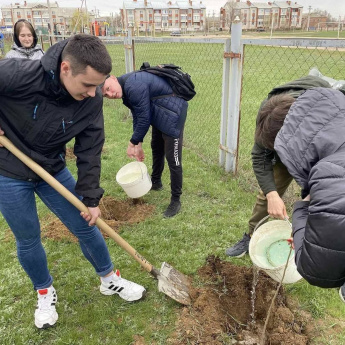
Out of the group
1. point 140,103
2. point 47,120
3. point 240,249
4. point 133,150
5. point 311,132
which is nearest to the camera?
point 311,132

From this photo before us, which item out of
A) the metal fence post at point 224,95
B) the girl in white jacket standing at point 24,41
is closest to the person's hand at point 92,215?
the metal fence post at point 224,95

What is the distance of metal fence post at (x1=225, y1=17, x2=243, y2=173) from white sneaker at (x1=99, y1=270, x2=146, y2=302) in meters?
2.43

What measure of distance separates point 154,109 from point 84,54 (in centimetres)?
178

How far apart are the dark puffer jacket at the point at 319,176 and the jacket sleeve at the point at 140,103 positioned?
2.16 metres

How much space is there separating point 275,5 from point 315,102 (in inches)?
2635

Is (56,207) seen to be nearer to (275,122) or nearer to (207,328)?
(207,328)

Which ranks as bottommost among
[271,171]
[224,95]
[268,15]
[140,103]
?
[271,171]

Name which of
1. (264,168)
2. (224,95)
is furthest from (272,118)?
(224,95)

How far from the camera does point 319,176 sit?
111 cm

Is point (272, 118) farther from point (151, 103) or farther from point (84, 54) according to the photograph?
point (151, 103)

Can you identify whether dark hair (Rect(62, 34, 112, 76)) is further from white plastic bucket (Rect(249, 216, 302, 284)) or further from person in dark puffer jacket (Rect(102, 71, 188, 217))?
white plastic bucket (Rect(249, 216, 302, 284))

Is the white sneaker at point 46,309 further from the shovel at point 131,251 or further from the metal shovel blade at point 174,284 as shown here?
the metal shovel blade at point 174,284

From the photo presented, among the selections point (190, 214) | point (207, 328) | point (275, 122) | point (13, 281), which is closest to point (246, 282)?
point (207, 328)

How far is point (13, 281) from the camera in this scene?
9.39ft
